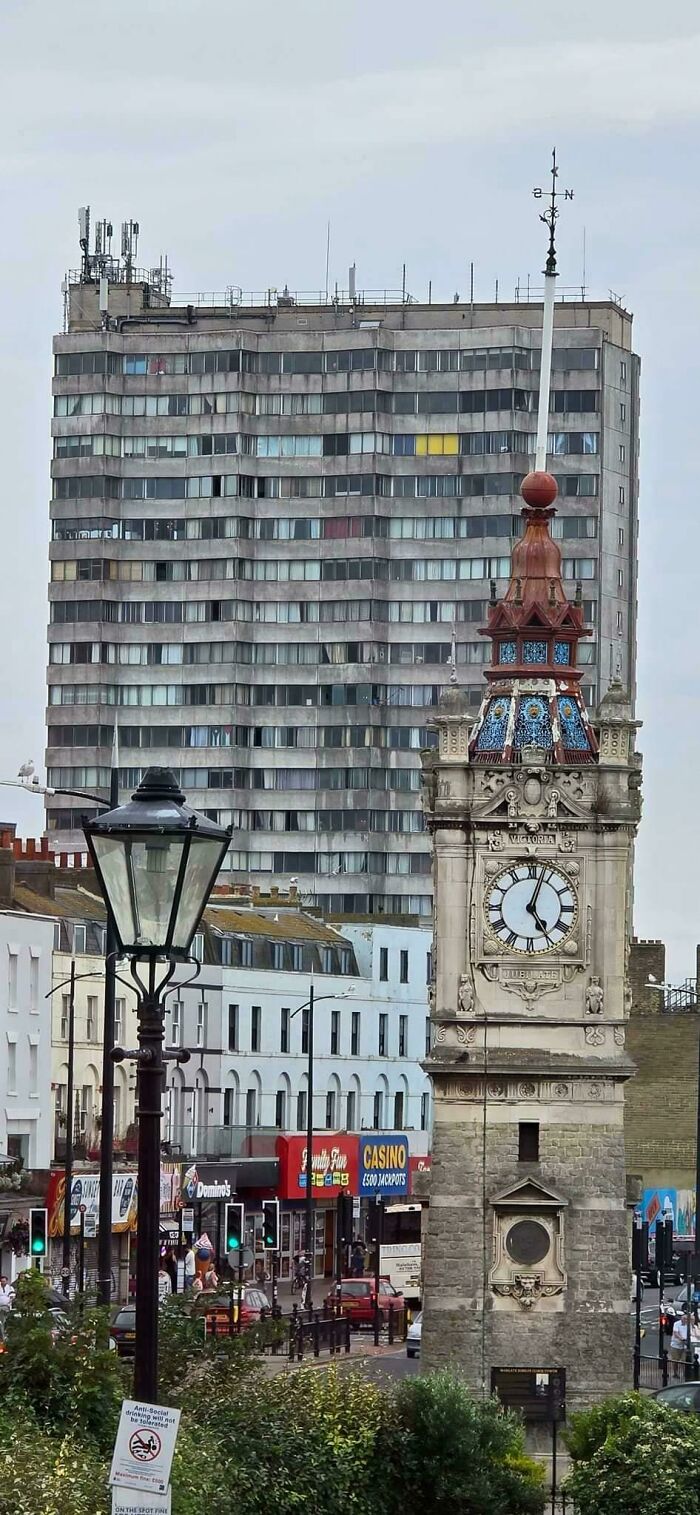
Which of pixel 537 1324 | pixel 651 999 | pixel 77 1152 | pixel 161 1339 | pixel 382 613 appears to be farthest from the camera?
pixel 382 613

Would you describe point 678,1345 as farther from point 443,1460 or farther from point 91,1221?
point 443,1460

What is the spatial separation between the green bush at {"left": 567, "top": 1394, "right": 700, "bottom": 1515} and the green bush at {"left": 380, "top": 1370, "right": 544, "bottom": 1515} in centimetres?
79

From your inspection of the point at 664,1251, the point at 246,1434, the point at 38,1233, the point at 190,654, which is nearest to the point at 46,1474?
the point at 246,1434

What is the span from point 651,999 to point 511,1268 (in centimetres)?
6168

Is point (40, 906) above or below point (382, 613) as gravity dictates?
below

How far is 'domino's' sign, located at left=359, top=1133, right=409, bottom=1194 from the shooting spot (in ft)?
395

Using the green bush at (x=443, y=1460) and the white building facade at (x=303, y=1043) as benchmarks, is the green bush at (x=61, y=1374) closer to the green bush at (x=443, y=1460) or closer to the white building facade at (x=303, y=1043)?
the green bush at (x=443, y=1460)

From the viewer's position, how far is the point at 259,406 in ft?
542

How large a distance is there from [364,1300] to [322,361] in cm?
8479

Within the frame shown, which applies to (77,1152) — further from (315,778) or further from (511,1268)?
(315,778)

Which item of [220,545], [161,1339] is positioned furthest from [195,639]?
[161,1339]

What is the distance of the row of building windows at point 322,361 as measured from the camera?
532 feet

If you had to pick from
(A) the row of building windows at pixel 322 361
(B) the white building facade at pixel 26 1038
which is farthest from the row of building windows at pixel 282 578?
(B) the white building facade at pixel 26 1038

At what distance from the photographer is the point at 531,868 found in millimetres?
56750
